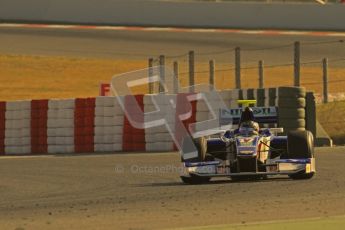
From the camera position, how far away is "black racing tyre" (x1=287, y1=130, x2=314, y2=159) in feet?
40.4

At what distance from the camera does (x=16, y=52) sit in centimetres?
3634

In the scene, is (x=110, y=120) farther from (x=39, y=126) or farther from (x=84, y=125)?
(x=39, y=126)

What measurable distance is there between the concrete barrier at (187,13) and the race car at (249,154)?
23.1 m

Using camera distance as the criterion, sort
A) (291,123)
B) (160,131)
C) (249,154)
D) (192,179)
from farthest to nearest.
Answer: (160,131) < (291,123) < (192,179) < (249,154)

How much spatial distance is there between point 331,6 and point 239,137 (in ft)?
78.2

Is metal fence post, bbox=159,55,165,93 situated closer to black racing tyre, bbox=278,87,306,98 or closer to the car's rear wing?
black racing tyre, bbox=278,87,306,98

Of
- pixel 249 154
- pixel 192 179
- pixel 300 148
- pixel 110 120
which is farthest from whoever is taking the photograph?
pixel 110 120

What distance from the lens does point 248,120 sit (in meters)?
12.5

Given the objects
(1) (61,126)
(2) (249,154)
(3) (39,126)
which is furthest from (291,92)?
(2) (249,154)

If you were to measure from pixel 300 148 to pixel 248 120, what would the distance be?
72 centimetres

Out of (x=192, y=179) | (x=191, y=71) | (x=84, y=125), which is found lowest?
(x=192, y=179)

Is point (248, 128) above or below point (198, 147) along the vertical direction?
above

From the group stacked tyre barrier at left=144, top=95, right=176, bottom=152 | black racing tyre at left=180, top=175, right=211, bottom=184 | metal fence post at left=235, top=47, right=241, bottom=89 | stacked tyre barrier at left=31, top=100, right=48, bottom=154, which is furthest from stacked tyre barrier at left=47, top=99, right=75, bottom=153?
black racing tyre at left=180, top=175, right=211, bottom=184

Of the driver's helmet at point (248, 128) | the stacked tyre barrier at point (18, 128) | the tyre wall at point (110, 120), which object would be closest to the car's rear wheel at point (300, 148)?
the driver's helmet at point (248, 128)
